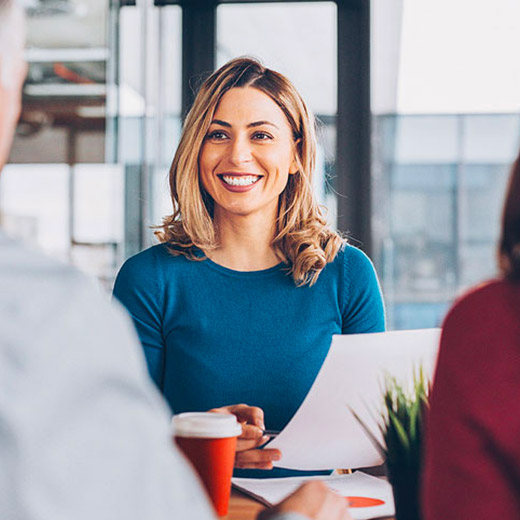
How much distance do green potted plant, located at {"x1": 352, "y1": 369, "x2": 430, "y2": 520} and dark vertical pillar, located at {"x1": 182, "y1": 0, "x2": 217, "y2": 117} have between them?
8.86 feet

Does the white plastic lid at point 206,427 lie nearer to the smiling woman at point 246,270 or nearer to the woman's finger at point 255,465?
the woman's finger at point 255,465

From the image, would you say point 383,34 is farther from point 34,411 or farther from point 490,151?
point 34,411

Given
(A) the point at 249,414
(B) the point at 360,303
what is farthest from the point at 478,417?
(B) the point at 360,303

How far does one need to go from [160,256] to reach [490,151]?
4.34 metres

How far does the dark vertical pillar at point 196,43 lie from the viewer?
11.2 ft

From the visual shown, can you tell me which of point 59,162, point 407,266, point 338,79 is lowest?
point 407,266

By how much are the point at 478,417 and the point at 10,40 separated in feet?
1.62

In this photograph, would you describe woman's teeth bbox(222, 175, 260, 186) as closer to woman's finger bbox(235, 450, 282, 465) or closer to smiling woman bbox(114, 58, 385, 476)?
smiling woman bbox(114, 58, 385, 476)

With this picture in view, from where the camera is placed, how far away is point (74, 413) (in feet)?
1.49

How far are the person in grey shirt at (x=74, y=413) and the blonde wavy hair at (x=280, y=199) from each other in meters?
1.27

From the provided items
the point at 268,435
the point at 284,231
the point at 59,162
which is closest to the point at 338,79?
the point at 59,162

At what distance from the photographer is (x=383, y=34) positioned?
3896 millimetres

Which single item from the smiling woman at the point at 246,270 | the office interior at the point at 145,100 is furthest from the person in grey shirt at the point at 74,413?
the office interior at the point at 145,100

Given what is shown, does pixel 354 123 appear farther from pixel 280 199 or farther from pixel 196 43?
pixel 280 199
